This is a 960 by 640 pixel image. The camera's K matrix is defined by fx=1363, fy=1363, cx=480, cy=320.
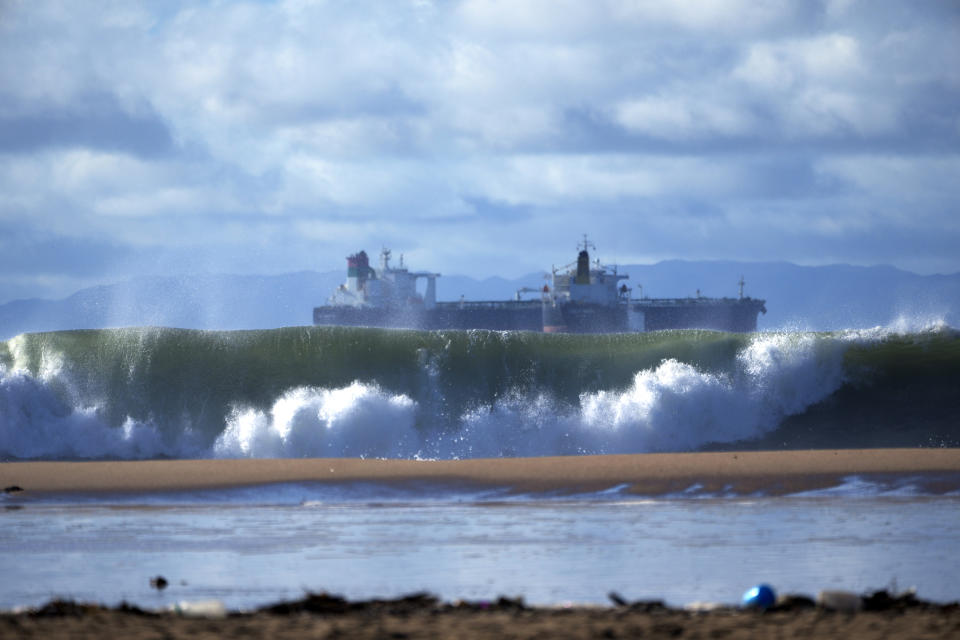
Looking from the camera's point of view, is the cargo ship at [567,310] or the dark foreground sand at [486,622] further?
the cargo ship at [567,310]

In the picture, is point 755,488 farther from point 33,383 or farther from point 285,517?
point 33,383

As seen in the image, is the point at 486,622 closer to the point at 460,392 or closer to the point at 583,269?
the point at 460,392

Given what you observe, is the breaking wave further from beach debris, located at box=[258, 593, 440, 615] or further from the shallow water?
beach debris, located at box=[258, 593, 440, 615]

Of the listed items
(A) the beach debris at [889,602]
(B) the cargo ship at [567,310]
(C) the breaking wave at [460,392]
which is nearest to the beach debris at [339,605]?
(A) the beach debris at [889,602]

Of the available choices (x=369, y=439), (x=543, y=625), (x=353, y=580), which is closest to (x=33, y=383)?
(x=369, y=439)

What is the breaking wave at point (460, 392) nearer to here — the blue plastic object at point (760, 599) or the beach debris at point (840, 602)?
the blue plastic object at point (760, 599)

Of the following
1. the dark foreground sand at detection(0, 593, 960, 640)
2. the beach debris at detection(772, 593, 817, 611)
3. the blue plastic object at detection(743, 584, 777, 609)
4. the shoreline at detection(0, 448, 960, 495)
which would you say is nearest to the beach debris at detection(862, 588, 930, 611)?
the dark foreground sand at detection(0, 593, 960, 640)
